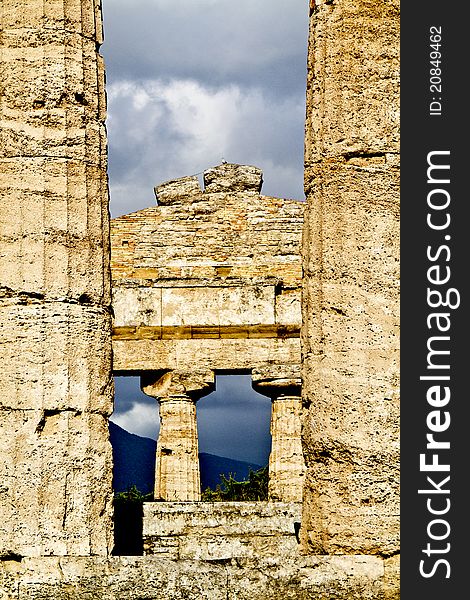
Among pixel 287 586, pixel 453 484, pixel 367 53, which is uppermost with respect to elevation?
pixel 367 53

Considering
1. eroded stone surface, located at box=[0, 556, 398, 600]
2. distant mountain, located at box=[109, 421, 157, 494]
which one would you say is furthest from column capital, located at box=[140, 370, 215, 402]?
distant mountain, located at box=[109, 421, 157, 494]

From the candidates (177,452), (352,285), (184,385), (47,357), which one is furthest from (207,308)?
(352,285)

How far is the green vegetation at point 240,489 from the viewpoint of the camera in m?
31.5

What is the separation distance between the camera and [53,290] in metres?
14.1

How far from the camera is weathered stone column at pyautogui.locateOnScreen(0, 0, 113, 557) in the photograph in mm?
13797

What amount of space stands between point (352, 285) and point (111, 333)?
2627 millimetres

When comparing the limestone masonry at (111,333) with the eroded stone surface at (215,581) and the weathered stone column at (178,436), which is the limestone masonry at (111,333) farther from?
the weathered stone column at (178,436)

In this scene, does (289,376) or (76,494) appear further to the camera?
(289,376)

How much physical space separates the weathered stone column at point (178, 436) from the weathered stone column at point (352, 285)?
12.1 metres

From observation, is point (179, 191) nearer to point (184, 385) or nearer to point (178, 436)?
point (184, 385)

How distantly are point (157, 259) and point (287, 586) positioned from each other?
16.9 m

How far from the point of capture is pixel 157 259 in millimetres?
29219

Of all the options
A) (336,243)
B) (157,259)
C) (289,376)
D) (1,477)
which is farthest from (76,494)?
(157,259)

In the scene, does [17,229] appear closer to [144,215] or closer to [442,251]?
[442,251]
